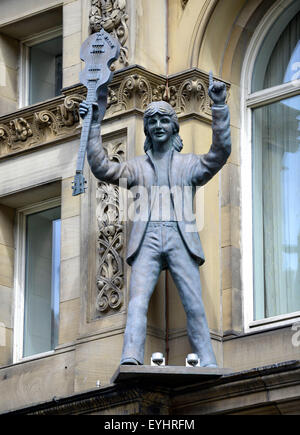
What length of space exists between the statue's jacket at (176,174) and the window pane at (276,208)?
1124mm

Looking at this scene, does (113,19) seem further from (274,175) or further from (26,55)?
(274,175)

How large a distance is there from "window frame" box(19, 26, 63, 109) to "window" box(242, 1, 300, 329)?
2730 millimetres

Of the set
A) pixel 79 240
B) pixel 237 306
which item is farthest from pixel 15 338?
pixel 237 306

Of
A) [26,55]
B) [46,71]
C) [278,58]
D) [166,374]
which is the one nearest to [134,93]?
[278,58]

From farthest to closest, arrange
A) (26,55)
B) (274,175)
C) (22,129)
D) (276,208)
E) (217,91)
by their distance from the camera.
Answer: (26,55), (22,129), (274,175), (276,208), (217,91)

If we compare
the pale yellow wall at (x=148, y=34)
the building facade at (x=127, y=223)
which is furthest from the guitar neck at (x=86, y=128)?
the pale yellow wall at (x=148, y=34)

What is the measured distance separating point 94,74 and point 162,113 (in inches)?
34.7

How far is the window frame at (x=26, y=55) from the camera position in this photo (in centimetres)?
2030

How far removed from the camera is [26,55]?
810 inches

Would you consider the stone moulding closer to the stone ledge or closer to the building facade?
the building facade

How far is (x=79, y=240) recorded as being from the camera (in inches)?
725

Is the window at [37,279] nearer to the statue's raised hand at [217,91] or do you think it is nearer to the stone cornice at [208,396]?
the stone cornice at [208,396]

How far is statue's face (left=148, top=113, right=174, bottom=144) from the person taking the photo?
1734cm

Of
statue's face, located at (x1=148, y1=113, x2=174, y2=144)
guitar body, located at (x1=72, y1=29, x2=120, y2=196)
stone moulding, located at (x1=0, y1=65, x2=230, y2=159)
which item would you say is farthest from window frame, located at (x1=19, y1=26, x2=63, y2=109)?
statue's face, located at (x1=148, y1=113, x2=174, y2=144)
